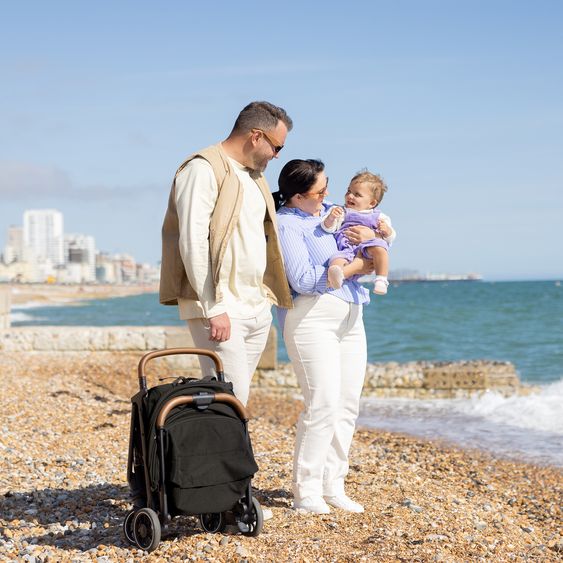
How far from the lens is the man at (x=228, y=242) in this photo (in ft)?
12.4

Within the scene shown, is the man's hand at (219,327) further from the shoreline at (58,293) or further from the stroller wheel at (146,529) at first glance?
the shoreline at (58,293)

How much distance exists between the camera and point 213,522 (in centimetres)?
395

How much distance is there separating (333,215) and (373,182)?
32 cm

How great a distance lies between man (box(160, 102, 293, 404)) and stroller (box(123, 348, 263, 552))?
0.18 meters

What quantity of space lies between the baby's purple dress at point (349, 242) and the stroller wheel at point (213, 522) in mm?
1399

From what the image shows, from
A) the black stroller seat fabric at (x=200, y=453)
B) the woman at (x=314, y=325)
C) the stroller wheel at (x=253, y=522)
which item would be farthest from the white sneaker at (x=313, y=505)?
the black stroller seat fabric at (x=200, y=453)

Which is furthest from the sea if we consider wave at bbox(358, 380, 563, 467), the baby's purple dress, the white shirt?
the white shirt

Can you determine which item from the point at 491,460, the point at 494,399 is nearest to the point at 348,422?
the point at 491,460

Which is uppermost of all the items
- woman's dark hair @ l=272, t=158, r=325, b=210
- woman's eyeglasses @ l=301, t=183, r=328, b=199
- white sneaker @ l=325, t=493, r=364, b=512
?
woman's dark hair @ l=272, t=158, r=325, b=210

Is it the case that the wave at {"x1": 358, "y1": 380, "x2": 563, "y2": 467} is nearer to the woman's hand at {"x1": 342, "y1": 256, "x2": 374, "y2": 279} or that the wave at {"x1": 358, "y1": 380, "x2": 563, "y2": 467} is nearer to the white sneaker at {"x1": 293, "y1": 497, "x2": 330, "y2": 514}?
the white sneaker at {"x1": 293, "y1": 497, "x2": 330, "y2": 514}

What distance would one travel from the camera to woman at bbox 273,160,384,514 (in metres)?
4.22

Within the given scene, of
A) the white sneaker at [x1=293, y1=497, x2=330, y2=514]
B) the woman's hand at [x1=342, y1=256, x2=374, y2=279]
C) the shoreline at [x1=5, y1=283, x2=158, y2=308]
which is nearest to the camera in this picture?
the woman's hand at [x1=342, y1=256, x2=374, y2=279]

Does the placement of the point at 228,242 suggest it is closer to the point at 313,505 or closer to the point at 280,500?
the point at 313,505

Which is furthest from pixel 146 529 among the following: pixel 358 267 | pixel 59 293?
pixel 59 293
